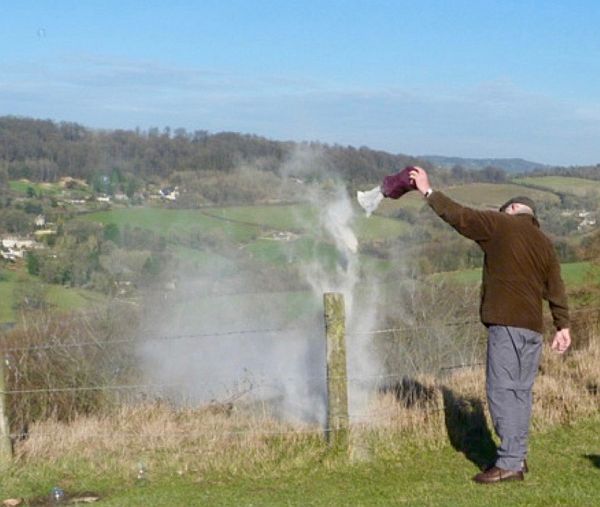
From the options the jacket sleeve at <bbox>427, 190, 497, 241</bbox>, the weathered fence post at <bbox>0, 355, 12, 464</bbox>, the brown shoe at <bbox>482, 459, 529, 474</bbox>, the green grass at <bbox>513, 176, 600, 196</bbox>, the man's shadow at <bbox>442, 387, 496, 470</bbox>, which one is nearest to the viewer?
the jacket sleeve at <bbox>427, 190, 497, 241</bbox>

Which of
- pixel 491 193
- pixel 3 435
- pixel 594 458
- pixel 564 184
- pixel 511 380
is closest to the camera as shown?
pixel 511 380

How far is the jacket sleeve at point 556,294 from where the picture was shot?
652cm

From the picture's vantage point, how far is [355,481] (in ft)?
22.9

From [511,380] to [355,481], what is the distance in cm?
145

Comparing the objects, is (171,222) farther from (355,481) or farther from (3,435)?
(355,481)

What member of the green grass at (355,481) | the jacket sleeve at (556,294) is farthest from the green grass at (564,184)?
the jacket sleeve at (556,294)

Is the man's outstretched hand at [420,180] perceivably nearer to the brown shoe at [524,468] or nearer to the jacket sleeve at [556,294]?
the jacket sleeve at [556,294]

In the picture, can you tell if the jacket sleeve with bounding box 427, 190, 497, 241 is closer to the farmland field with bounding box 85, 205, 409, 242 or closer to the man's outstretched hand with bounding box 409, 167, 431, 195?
the man's outstretched hand with bounding box 409, 167, 431, 195

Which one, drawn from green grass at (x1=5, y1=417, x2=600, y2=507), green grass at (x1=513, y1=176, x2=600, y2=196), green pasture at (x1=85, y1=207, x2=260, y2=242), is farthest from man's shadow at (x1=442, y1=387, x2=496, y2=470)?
green grass at (x1=513, y1=176, x2=600, y2=196)

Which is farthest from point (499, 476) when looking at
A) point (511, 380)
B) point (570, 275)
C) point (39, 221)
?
point (39, 221)

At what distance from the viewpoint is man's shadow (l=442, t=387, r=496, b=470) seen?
758 centimetres

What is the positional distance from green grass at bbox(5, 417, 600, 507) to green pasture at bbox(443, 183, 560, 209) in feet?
24.3

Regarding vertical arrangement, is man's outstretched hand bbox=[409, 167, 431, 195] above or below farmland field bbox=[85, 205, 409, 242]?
above

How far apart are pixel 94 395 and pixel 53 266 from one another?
9932mm
